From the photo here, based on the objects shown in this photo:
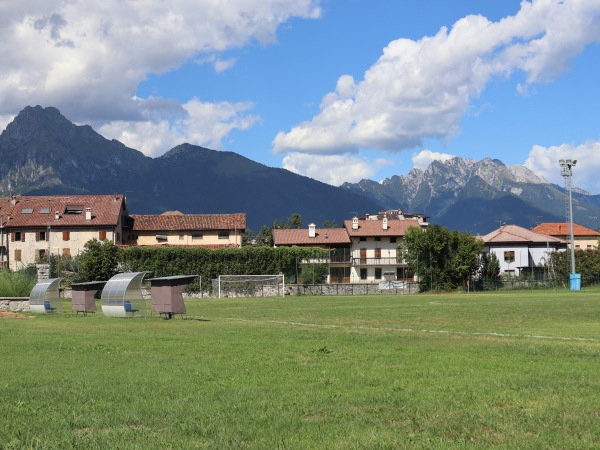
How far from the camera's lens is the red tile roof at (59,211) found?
95.9 m

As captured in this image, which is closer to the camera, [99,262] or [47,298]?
[47,298]

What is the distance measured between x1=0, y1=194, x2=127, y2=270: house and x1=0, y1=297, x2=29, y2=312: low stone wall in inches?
2118

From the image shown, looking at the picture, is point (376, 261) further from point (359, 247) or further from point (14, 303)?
point (14, 303)

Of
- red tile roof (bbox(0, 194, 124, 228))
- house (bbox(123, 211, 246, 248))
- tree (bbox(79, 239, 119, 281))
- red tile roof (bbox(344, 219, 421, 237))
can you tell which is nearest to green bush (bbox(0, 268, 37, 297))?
tree (bbox(79, 239, 119, 281))

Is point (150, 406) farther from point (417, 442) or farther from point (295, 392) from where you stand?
point (417, 442)

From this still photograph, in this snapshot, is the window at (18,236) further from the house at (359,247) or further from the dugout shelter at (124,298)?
the dugout shelter at (124,298)

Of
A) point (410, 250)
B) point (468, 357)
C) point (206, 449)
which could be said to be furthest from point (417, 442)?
point (410, 250)

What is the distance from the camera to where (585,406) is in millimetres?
8641

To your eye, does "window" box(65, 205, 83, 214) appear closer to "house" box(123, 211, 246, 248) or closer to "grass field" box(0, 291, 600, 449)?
"house" box(123, 211, 246, 248)

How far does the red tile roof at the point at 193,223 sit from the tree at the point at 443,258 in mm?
27699

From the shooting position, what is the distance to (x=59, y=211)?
98.8m

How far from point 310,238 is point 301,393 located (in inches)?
3841

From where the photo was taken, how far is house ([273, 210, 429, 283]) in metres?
105

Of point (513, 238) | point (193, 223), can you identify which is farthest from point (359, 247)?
point (193, 223)
